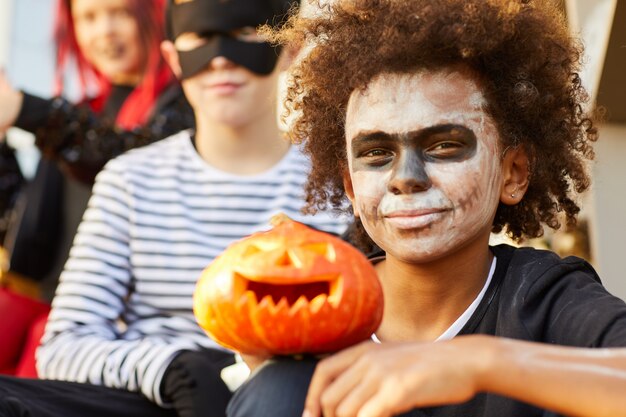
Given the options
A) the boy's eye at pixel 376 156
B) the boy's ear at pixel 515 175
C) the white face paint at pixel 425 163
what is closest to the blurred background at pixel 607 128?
the boy's ear at pixel 515 175

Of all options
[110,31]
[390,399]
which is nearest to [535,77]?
[390,399]

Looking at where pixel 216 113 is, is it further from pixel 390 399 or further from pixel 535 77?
pixel 390 399

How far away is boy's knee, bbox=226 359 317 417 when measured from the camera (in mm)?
1535

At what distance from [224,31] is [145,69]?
97cm

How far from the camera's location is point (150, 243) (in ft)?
9.04

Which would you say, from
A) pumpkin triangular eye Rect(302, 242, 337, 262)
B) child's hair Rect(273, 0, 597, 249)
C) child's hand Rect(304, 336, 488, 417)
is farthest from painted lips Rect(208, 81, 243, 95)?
child's hand Rect(304, 336, 488, 417)

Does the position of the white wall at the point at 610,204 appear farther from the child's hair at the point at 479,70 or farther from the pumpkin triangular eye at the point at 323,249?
the pumpkin triangular eye at the point at 323,249

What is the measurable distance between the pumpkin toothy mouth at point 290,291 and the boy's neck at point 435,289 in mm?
428

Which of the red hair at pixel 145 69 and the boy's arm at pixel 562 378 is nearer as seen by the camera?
the boy's arm at pixel 562 378

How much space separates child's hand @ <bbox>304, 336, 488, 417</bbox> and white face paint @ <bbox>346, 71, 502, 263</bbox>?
0.52m

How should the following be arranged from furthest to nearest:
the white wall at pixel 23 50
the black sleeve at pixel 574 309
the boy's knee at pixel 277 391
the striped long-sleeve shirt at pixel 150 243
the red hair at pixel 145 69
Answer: the white wall at pixel 23 50 < the red hair at pixel 145 69 < the striped long-sleeve shirt at pixel 150 243 < the black sleeve at pixel 574 309 < the boy's knee at pixel 277 391

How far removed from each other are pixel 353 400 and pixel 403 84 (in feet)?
2.56

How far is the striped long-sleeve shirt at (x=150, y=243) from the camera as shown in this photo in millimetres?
2604

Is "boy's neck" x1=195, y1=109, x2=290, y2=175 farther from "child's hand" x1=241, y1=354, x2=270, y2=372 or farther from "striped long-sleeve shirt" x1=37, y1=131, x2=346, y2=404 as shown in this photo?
"child's hand" x1=241, y1=354, x2=270, y2=372
